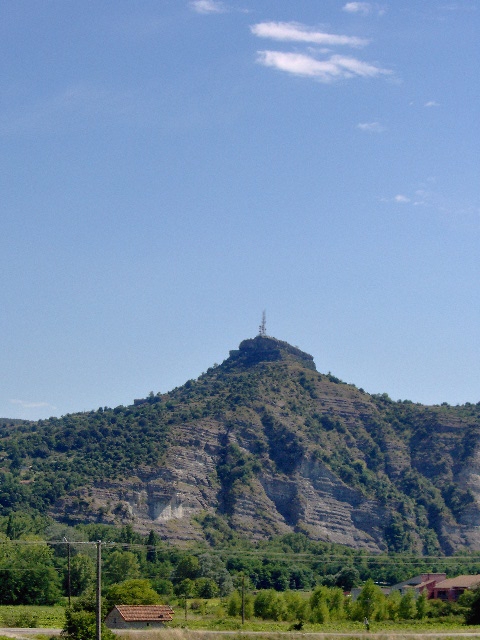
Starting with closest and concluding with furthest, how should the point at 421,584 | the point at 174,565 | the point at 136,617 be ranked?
the point at 136,617 < the point at 421,584 < the point at 174,565

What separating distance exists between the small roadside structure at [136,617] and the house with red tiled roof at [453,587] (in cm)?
5007

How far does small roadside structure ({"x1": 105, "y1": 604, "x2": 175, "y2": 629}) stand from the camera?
3083 inches

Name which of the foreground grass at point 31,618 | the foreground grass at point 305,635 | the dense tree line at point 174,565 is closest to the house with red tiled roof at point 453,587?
the dense tree line at point 174,565

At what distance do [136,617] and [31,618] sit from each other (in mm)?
8177

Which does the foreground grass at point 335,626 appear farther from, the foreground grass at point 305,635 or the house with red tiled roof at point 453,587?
the house with red tiled roof at point 453,587

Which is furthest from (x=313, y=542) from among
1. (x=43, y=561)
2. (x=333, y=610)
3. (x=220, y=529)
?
(x=333, y=610)

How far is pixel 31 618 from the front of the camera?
81.5 m

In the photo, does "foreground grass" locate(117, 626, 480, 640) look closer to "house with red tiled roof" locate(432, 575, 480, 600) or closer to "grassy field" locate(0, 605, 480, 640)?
"grassy field" locate(0, 605, 480, 640)

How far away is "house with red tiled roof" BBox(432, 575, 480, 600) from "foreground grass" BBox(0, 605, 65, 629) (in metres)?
45.3

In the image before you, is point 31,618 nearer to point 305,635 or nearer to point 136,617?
point 136,617

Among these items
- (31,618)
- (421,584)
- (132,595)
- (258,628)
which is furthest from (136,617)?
(421,584)

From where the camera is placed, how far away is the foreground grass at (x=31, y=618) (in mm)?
80875

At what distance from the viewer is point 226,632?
7850cm

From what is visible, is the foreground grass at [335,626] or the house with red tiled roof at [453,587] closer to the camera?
the foreground grass at [335,626]
